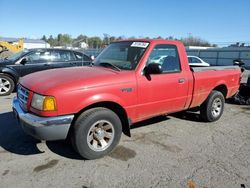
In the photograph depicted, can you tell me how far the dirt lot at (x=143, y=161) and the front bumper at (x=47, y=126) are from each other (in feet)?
1.70

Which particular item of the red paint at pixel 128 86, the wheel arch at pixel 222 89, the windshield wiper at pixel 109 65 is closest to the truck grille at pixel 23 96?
the red paint at pixel 128 86

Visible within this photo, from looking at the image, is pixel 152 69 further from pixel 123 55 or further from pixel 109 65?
pixel 109 65

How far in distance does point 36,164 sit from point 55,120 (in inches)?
32.6

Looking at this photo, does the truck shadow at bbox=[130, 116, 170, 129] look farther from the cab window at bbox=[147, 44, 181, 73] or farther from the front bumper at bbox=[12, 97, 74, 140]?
the front bumper at bbox=[12, 97, 74, 140]

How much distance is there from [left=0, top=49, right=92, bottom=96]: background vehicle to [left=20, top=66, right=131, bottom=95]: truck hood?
5.29 metres

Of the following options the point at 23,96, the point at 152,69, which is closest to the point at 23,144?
the point at 23,96

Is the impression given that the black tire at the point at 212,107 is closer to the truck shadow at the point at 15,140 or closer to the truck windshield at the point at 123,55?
the truck windshield at the point at 123,55

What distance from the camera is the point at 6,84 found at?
9.16 meters

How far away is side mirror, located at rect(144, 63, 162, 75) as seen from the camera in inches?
170

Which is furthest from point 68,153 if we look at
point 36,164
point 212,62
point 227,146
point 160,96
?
point 212,62

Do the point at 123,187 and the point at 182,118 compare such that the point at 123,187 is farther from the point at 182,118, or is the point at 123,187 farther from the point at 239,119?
the point at 239,119

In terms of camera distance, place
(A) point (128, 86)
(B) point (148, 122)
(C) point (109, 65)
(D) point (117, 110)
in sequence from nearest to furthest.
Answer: (A) point (128, 86), (D) point (117, 110), (C) point (109, 65), (B) point (148, 122)

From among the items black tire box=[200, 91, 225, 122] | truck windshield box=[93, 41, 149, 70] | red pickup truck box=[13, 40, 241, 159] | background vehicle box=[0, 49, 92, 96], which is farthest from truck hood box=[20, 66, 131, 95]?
background vehicle box=[0, 49, 92, 96]

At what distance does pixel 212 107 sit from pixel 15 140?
14.2 feet
